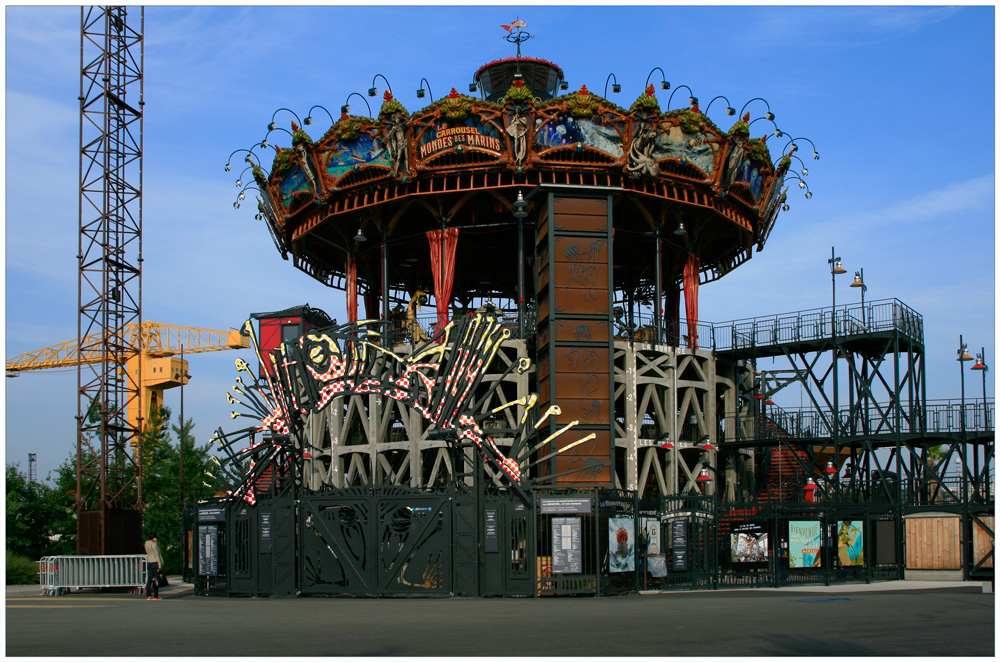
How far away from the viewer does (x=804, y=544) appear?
29906 millimetres

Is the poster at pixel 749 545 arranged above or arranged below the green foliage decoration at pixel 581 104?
below

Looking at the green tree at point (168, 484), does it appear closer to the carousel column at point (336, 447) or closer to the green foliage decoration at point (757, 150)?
the carousel column at point (336, 447)

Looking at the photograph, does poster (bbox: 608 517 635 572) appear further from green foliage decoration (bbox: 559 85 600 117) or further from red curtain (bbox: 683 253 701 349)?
red curtain (bbox: 683 253 701 349)

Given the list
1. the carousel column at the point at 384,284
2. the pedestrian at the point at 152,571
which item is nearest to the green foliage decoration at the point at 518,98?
the carousel column at the point at 384,284

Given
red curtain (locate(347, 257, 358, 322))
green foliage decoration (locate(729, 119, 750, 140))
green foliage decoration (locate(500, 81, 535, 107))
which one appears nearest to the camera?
green foliage decoration (locate(500, 81, 535, 107))

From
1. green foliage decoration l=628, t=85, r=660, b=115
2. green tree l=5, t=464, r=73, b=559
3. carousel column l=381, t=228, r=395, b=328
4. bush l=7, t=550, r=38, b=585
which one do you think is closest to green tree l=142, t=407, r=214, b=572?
green tree l=5, t=464, r=73, b=559

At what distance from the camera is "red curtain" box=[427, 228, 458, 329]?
40.0 meters

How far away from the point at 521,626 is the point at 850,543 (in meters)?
19.1

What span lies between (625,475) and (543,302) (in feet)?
22.4

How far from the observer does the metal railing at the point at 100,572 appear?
1134 inches

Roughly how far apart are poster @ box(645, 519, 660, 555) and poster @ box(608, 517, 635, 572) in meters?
2.81

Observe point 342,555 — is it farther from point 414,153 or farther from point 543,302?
point 414,153

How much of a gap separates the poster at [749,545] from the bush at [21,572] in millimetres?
25270

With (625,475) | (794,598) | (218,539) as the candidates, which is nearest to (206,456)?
(625,475)
